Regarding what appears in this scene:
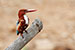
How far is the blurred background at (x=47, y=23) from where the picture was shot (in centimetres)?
643

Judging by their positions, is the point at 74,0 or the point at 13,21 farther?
the point at 74,0

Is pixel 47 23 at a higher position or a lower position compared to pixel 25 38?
lower

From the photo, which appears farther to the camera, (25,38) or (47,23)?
(47,23)

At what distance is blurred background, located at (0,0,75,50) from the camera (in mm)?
6430

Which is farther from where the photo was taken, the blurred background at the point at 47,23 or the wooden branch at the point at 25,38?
the blurred background at the point at 47,23

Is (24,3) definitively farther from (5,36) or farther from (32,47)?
(32,47)

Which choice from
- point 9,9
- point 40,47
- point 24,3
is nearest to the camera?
point 40,47

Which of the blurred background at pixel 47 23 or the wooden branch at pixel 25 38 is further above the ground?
the wooden branch at pixel 25 38

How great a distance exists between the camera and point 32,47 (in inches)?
249

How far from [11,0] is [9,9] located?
2.16ft

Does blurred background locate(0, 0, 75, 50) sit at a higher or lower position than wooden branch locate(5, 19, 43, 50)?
lower

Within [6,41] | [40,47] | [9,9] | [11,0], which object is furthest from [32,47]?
[11,0]

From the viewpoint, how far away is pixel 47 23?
7.54 m

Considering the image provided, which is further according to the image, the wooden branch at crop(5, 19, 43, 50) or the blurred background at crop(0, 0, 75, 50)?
the blurred background at crop(0, 0, 75, 50)
